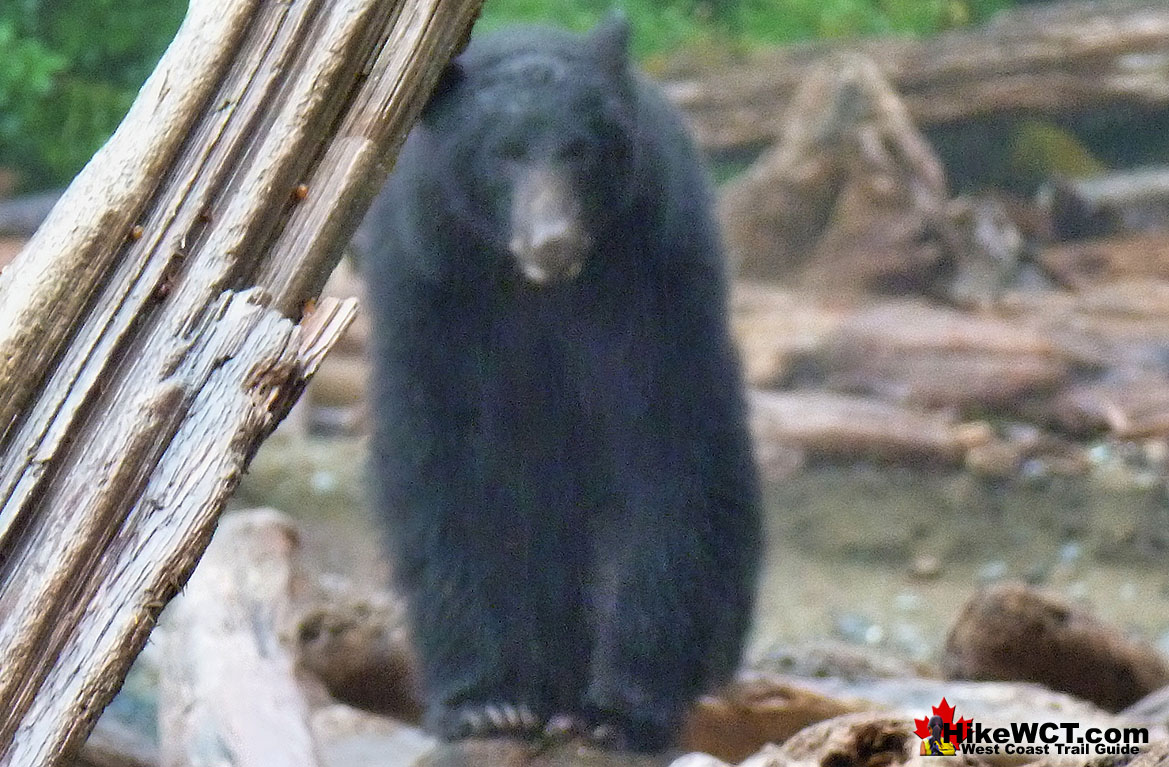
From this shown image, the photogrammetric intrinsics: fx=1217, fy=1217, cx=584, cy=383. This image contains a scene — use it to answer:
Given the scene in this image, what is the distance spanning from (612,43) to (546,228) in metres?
0.39

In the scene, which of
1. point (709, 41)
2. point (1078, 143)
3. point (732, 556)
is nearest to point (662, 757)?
point (732, 556)

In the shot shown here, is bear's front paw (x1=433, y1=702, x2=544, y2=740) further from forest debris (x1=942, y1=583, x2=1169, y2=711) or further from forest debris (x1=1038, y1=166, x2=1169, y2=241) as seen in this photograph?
forest debris (x1=1038, y1=166, x2=1169, y2=241)

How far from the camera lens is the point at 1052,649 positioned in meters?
2.61

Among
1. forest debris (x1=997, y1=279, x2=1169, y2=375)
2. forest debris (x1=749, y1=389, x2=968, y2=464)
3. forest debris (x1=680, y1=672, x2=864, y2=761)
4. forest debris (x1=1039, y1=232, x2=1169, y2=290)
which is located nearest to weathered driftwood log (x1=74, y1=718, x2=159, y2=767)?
forest debris (x1=680, y1=672, x2=864, y2=761)

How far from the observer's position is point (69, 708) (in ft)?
3.82

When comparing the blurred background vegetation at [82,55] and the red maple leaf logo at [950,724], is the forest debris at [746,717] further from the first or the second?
the blurred background vegetation at [82,55]

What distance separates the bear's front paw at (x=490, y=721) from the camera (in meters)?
2.24

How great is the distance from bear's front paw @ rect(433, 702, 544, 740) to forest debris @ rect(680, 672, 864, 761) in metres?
0.33

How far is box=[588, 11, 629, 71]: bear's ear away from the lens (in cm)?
209

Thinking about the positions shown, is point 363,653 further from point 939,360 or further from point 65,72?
point 939,360

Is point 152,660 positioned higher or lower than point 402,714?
lower

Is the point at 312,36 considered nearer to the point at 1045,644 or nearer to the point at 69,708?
the point at 69,708

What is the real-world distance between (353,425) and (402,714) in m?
1.88

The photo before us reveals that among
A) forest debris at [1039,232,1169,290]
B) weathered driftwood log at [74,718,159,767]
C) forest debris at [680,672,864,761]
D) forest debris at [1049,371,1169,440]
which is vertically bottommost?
weathered driftwood log at [74,718,159,767]
